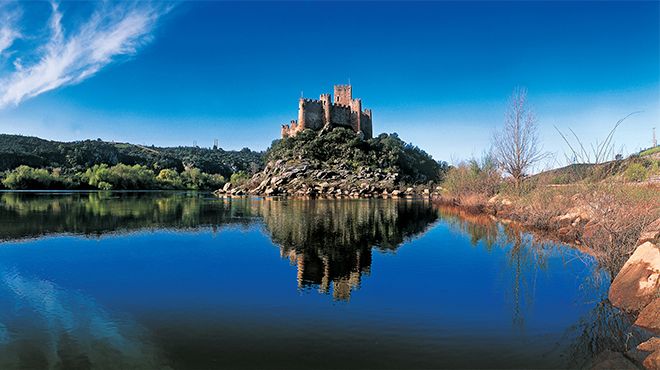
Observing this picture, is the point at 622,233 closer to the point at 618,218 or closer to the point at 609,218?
the point at 618,218

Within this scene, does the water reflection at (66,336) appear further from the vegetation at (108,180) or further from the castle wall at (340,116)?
the vegetation at (108,180)

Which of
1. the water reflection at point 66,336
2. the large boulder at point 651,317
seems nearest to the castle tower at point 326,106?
the water reflection at point 66,336

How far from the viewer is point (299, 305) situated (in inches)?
344

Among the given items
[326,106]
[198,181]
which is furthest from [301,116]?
[198,181]

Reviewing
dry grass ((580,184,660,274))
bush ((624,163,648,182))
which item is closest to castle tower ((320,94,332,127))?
bush ((624,163,648,182))

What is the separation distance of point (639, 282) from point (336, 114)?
84.1 meters

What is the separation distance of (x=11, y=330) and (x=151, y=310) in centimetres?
225

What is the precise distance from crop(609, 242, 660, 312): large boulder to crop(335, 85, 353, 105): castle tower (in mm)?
86129

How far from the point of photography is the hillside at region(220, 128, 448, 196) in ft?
242

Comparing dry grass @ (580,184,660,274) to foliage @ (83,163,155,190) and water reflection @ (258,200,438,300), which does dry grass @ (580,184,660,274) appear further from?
foliage @ (83,163,155,190)

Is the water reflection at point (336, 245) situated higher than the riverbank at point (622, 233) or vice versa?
the riverbank at point (622, 233)

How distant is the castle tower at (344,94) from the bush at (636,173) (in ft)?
259

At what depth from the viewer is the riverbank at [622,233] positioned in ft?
25.5

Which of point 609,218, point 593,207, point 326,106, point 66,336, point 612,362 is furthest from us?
point 326,106
